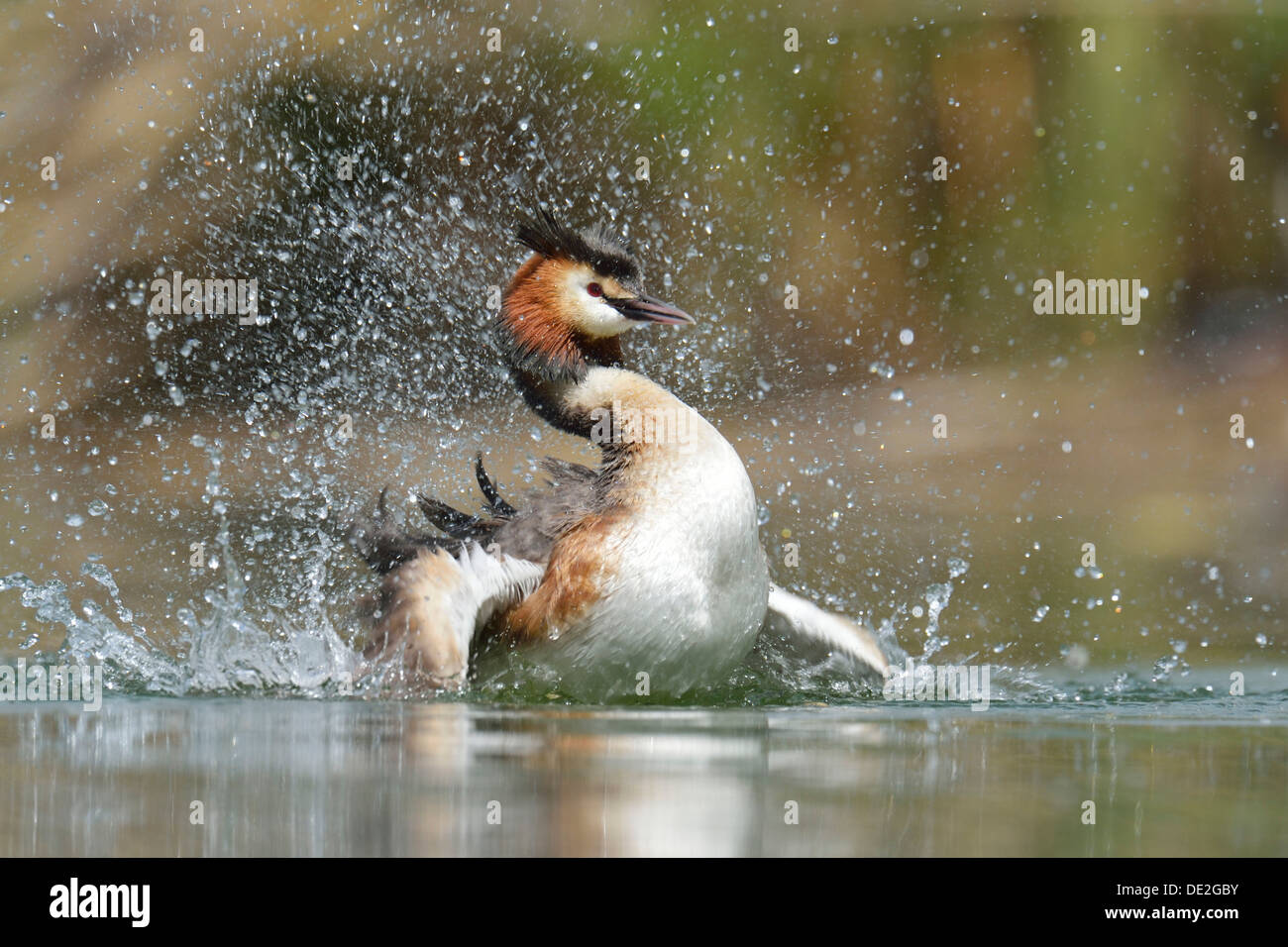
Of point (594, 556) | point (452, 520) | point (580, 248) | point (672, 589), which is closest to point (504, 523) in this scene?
point (452, 520)

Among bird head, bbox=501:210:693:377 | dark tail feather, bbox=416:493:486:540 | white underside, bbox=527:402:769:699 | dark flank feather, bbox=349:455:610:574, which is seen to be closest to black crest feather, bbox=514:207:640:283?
bird head, bbox=501:210:693:377

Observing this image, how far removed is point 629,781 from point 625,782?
16 millimetres

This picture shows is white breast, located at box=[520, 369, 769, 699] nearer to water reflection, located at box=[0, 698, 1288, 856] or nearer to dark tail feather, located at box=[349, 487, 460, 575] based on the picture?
water reflection, located at box=[0, 698, 1288, 856]

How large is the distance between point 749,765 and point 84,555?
5.93 m

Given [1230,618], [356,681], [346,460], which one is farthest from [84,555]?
[1230,618]

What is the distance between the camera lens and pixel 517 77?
1117 centimetres

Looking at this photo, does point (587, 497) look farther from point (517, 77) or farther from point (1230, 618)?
point (517, 77)

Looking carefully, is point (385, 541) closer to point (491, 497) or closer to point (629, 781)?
point (491, 497)

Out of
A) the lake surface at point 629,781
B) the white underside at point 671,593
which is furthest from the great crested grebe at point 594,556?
the lake surface at point 629,781

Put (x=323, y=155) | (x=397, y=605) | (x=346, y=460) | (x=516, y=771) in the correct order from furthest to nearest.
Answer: (x=323, y=155) → (x=346, y=460) → (x=397, y=605) → (x=516, y=771)

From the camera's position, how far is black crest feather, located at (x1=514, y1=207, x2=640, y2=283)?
5668 mm

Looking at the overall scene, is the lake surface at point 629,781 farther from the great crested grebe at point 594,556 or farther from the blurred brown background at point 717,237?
the blurred brown background at point 717,237

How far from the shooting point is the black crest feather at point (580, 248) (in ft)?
18.6

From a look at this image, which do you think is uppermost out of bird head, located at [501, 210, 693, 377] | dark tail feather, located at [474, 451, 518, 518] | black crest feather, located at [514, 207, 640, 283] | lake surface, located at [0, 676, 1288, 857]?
Answer: black crest feather, located at [514, 207, 640, 283]
